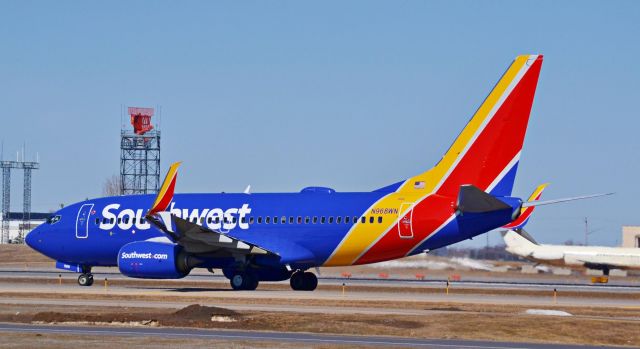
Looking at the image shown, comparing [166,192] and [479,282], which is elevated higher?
[166,192]

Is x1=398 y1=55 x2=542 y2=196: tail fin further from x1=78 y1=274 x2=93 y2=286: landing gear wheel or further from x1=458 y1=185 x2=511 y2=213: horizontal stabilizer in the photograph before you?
x1=78 y1=274 x2=93 y2=286: landing gear wheel

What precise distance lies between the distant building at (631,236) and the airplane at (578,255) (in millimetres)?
28576

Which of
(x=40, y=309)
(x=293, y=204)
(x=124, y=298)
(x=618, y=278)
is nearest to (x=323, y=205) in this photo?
(x=293, y=204)

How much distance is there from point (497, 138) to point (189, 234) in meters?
13.7

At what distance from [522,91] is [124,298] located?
18026mm

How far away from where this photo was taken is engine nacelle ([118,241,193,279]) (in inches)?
1813

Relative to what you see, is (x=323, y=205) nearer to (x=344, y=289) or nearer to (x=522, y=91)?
(x=344, y=289)

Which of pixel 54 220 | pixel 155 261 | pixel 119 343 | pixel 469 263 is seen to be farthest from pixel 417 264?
pixel 119 343

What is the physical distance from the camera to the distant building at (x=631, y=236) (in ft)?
363

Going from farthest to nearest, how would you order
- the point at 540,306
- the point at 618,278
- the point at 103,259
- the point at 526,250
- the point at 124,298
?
the point at 526,250
the point at 618,278
the point at 103,259
the point at 124,298
the point at 540,306

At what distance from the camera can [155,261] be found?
1818 inches

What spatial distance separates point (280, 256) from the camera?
154 ft

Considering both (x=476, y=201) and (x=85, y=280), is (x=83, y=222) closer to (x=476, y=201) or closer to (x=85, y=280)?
(x=85, y=280)

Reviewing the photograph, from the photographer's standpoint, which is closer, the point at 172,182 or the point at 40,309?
the point at 40,309
